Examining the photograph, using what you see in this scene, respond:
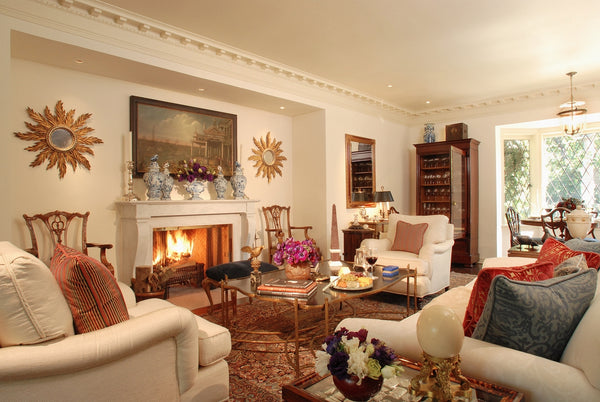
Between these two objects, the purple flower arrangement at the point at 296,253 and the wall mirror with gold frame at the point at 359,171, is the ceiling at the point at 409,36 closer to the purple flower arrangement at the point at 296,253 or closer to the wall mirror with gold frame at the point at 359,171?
the wall mirror with gold frame at the point at 359,171

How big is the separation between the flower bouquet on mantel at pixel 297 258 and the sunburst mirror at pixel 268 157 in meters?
2.80

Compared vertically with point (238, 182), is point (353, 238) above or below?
below

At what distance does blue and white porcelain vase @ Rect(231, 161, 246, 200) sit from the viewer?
4.86 metres

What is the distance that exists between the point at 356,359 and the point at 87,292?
1.12 meters

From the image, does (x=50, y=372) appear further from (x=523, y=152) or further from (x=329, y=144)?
(x=523, y=152)

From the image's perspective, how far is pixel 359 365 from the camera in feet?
3.40

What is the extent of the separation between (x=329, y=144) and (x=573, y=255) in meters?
4.02

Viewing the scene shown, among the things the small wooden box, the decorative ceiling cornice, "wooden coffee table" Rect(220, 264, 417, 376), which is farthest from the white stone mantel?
the small wooden box

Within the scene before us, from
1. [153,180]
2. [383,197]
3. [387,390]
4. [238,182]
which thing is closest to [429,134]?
[383,197]

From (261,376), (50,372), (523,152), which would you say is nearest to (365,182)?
(523,152)

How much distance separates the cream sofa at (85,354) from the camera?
4.16 ft

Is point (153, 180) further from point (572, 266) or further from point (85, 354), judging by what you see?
point (572, 266)

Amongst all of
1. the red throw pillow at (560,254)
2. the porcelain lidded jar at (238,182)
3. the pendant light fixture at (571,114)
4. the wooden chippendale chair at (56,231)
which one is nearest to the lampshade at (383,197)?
the porcelain lidded jar at (238,182)

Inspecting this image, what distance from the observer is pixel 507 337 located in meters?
1.28
